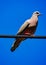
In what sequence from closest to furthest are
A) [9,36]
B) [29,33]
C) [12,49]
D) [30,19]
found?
1. [9,36]
2. [12,49]
3. [29,33]
4. [30,19]

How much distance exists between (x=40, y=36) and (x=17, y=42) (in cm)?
137

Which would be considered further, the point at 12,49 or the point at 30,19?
the point at 30,19

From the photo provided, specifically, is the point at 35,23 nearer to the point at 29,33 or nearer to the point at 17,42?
the point at 29,33

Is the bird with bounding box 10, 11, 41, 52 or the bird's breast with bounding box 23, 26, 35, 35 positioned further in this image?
the bird's breast with bounding box 23, 26, 35, 35

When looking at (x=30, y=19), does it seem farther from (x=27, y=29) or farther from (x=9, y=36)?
(x=9, y=36)

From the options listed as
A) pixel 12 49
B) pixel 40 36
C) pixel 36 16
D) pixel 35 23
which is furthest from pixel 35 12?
pixel 40 36

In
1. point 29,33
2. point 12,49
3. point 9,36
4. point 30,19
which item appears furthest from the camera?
point 30,19

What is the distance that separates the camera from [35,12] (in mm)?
4465

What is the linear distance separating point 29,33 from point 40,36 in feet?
4.71

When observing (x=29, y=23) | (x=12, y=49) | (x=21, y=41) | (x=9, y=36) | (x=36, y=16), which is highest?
(x=36, y=16)

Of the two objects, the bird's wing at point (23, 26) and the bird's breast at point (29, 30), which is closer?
the bird's wing at point (23, 26)

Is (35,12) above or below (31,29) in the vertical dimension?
above

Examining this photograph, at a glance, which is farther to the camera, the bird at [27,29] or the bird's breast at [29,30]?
the bird's breast at [29,30]

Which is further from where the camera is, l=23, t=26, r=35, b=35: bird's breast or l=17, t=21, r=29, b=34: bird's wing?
l=23, t=26, r=35, b=35: bird's breast
